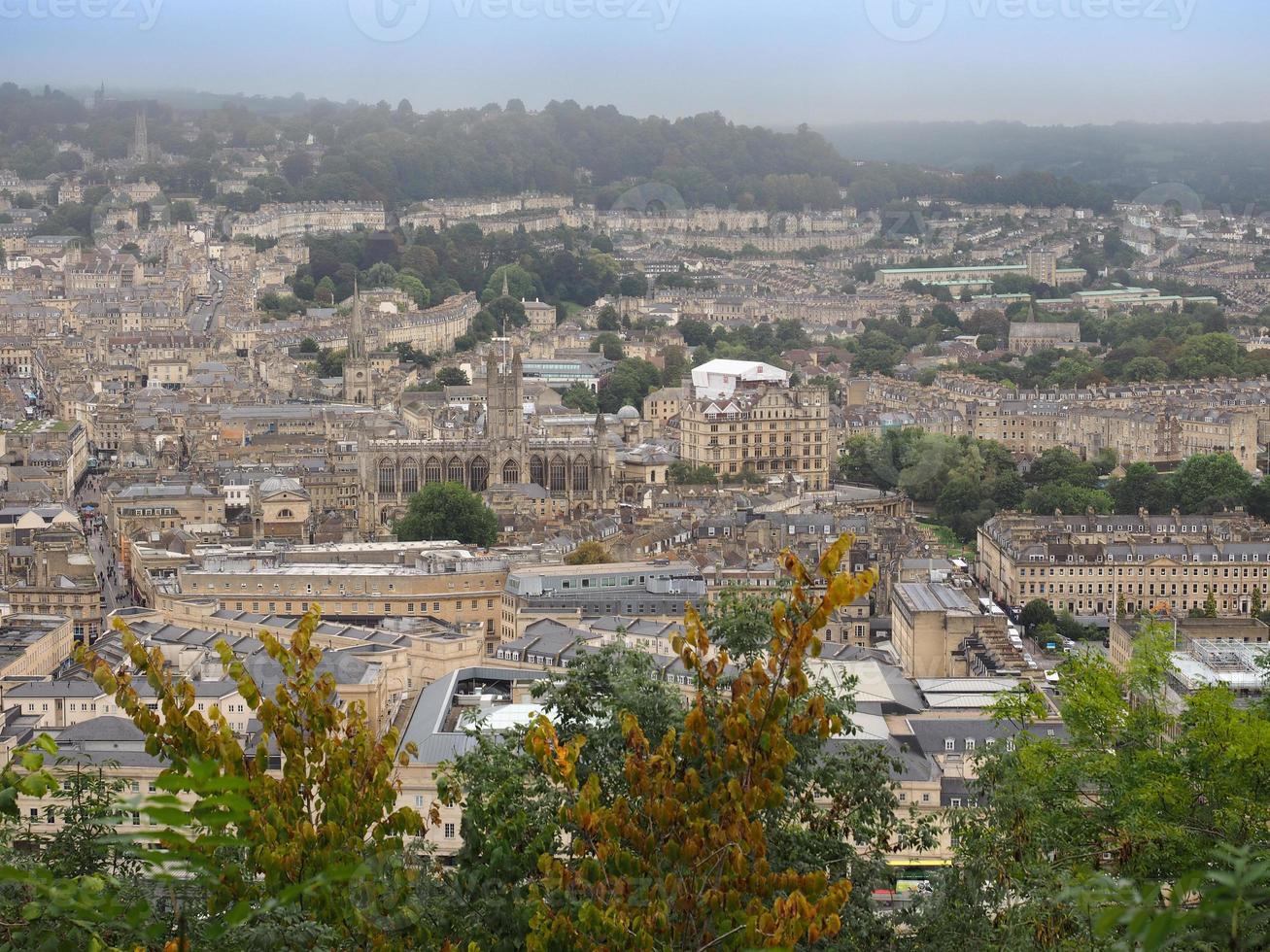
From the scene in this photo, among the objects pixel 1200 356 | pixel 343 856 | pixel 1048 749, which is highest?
pixel 343 856

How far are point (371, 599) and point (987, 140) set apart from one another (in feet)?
373

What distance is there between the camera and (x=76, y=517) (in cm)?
3378

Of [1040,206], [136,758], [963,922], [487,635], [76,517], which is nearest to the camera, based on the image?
[963,922]

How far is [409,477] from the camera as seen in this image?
37.2 m

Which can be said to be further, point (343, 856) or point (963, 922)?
point (963, 922)

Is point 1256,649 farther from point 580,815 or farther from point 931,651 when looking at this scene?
point 580,815

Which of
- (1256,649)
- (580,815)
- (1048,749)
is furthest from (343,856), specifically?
(1256,649)

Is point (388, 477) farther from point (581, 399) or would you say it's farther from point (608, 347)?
point (608, 347)

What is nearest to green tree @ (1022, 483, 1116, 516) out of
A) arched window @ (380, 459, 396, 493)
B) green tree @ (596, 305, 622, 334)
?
arched window @ (380, 459, 396, 493)

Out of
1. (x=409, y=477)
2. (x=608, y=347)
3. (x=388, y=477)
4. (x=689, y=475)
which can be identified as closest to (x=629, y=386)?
(x=608, y=347)

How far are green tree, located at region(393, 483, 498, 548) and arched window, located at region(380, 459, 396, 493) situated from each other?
14.4ft

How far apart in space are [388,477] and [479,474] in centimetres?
163

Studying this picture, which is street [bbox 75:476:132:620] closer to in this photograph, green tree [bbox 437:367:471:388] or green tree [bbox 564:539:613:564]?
green tree [bbox 564:539:613:564]

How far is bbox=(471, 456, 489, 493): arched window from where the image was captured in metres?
37.7
